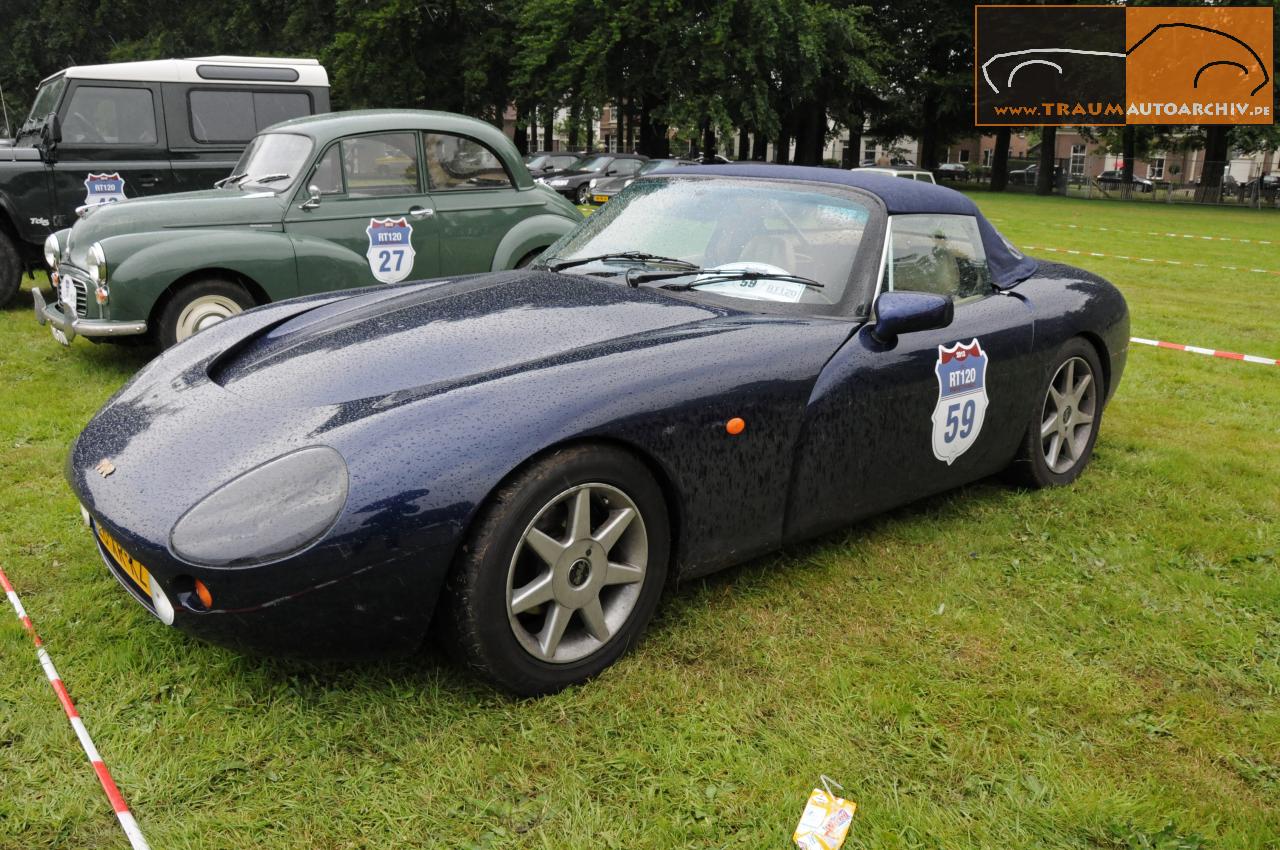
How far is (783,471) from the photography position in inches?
121

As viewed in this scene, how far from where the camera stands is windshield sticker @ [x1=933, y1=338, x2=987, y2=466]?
3582mm

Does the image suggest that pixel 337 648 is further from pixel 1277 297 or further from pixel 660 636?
pixel 1277 297

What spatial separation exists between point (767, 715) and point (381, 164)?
5522 mm

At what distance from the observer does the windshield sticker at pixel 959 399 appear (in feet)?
11.8

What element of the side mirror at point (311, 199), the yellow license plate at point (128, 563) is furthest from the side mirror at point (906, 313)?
the side mirror at point (311, 199)

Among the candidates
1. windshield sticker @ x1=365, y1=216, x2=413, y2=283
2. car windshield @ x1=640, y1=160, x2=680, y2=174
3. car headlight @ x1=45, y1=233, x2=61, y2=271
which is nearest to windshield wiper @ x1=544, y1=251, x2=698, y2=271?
car windshield @ x1=640, y1=160, x2=680, y2=174

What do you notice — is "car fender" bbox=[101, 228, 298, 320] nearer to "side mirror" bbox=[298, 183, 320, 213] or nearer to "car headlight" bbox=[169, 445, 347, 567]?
"side mirror" bbox=[298, 183, 320, 213]

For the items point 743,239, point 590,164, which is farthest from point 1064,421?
point 590,164

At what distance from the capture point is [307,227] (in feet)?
21.9

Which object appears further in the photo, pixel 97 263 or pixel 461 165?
pixel 461 165

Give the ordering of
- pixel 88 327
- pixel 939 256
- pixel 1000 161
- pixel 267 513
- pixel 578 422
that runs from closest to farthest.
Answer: pixel 267 513
pixel 578 422
pixel 939 256
pixel 88 327
pixel 1000 161

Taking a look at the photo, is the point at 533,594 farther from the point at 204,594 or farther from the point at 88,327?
the point at 88,327

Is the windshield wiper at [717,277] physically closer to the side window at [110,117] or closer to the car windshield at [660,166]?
the car windshield at [660,166]

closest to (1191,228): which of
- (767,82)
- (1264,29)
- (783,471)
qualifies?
(1264,29)
